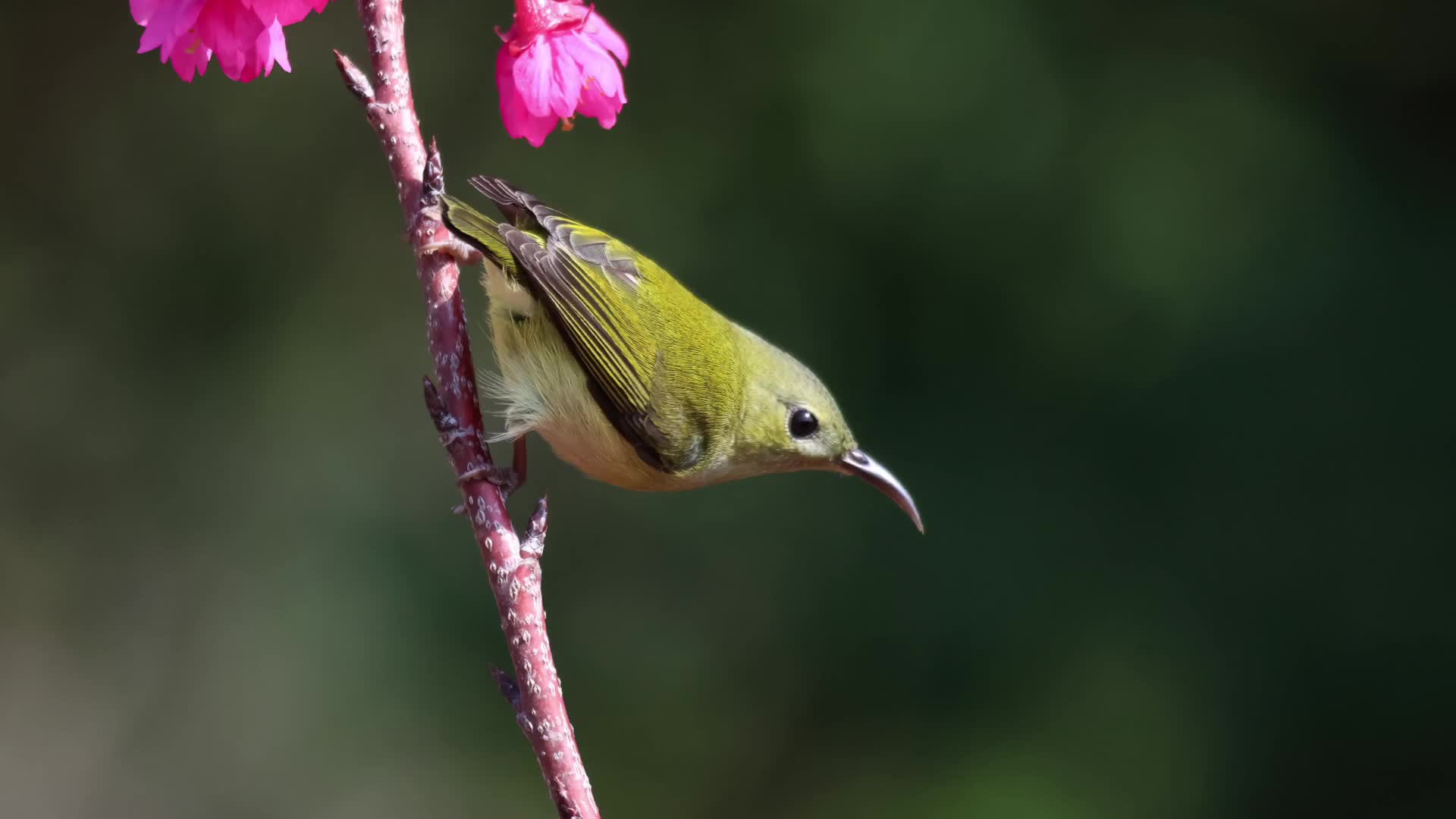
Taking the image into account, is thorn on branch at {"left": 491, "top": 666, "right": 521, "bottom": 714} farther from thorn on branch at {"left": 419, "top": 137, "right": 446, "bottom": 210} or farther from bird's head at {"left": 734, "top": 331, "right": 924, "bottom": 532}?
bird's head at {"left": 734, "top": 331, "right": 924, "bottom": 532}

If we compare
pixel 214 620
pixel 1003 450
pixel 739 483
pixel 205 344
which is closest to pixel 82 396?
pixel 205 344

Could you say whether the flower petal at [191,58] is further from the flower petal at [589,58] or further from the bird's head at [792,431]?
the bird's head at [792,431]

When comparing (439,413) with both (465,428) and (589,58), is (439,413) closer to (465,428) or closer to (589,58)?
(465,428)

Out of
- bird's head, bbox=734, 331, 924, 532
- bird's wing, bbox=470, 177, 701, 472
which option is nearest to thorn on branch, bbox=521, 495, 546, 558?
bird's wing, bbox=470, 177, 701, 472

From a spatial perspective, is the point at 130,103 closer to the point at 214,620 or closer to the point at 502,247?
the point at 214,620

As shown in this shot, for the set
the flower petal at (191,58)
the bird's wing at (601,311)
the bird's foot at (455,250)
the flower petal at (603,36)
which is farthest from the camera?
the bird's wing at (601,311)

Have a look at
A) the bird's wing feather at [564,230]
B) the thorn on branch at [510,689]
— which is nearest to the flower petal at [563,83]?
the bird's wing feather at [564,230]
